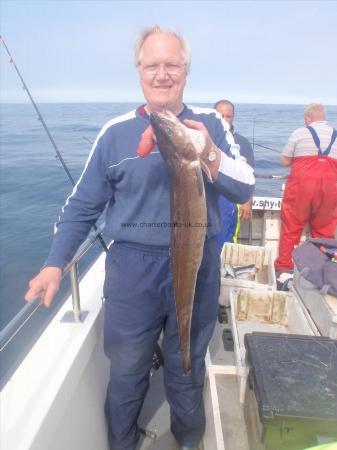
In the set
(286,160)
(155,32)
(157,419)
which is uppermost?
(155,32)

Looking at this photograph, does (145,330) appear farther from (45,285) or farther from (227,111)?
(227,111)

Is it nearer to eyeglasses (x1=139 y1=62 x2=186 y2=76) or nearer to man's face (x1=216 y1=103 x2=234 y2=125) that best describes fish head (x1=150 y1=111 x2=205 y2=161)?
eyeglasses (x1=139 y1=62 x2=186 y2=76)

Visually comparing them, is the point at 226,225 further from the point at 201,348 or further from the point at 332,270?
the point at 201,348

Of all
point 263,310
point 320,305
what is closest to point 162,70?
point 320,305

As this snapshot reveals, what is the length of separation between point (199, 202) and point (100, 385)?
156cm

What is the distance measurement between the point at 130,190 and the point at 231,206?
2405 mm

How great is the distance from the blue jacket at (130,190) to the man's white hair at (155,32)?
27cm

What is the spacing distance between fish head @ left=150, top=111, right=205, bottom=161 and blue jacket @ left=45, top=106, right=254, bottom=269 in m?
0.23

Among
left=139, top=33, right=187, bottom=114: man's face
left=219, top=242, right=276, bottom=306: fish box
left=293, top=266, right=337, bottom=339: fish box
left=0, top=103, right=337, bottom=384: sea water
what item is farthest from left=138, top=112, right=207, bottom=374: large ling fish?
left=0, top=103, right=337, bottom=384: sea water

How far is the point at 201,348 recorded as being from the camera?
234cm

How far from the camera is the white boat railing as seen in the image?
5.31 ft

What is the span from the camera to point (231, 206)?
427 centimetres

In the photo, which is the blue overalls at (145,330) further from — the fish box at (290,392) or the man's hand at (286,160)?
the man's hand at (286,160)

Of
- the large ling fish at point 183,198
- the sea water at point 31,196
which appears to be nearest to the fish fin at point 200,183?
the large ling fish at point 183,198
